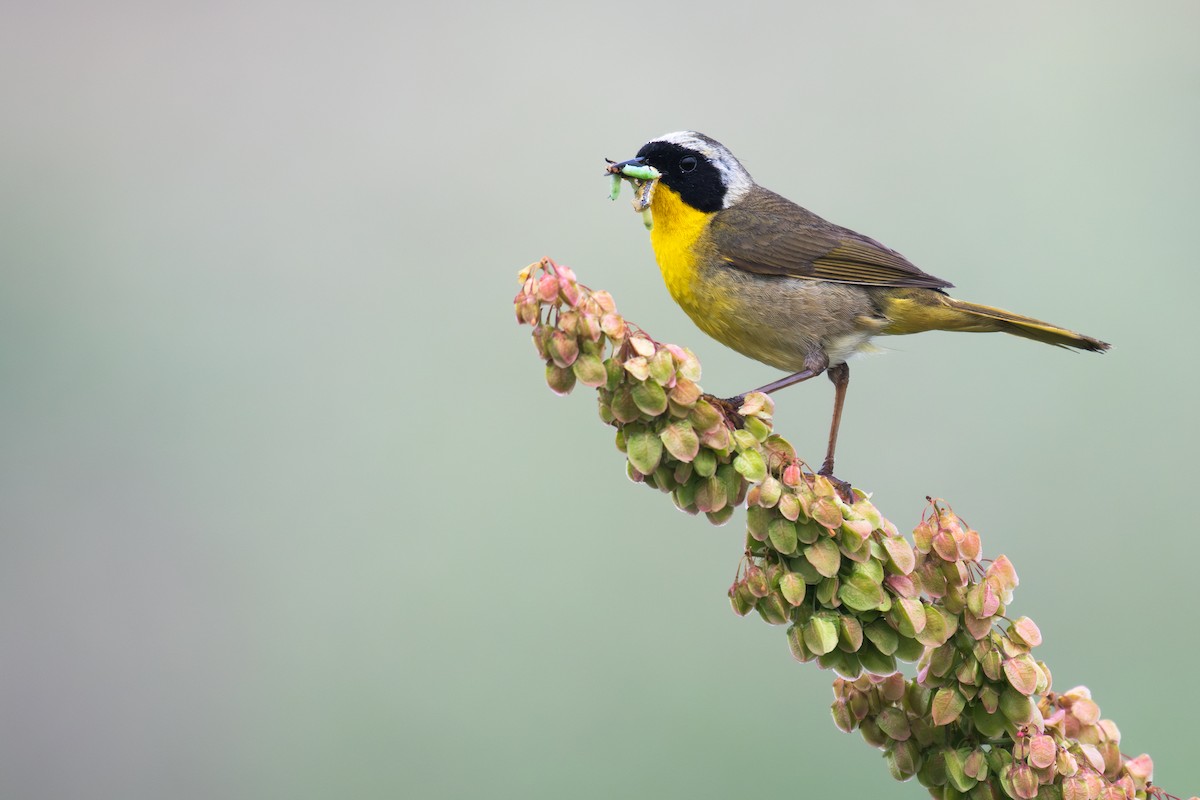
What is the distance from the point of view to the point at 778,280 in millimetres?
2756

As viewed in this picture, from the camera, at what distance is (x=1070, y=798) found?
55.6 inches

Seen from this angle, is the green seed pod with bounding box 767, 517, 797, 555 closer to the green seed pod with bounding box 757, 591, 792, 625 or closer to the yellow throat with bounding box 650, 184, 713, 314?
the green seed pod with bounding box 757, 591, 792, 625

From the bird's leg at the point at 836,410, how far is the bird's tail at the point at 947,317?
149 millimetres

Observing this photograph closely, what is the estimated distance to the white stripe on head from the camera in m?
2.86

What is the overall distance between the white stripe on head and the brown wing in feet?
0.20

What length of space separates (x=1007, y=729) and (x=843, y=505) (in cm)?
36

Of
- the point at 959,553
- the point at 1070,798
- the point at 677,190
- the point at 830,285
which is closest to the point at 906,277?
the point at 830,285

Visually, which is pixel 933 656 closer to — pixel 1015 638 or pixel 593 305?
pixel 1015 638

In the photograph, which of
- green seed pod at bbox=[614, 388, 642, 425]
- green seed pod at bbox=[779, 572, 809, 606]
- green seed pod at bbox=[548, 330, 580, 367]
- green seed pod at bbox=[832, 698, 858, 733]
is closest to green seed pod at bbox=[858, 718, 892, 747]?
green seed pod at bbox=[832, 698, 858, 733]

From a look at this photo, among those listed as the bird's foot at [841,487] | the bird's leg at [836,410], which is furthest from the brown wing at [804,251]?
the bird's foot at [841,487]

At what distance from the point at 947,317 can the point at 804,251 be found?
391mm

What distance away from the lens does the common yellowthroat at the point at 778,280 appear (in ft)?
8.87

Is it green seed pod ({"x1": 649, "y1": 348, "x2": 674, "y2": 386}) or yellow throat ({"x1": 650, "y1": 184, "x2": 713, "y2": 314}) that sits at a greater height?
yellow throat ({"x1": 650, "y1": 184, "x2": 713, "y2": 314})

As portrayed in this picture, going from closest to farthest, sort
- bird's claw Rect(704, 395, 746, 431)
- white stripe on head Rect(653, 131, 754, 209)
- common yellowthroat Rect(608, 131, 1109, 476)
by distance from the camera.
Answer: bird's claw Rect(704, 395, 746, 431) < common yellowthroat Rect(608, 131, 1109, 476) < white stripe on head Rect(653, 131, 754, 209)
